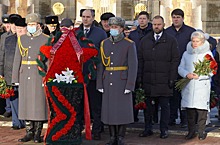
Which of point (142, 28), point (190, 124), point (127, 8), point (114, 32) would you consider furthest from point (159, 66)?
point (127, 8)

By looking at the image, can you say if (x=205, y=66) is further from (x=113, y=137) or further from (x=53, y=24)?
(x=53, y=24)

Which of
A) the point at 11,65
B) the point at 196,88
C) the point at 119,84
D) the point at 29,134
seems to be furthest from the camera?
the point at 11,65

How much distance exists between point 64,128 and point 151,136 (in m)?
2.04

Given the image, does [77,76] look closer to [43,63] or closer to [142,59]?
[43,63]

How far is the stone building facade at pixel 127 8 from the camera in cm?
2169

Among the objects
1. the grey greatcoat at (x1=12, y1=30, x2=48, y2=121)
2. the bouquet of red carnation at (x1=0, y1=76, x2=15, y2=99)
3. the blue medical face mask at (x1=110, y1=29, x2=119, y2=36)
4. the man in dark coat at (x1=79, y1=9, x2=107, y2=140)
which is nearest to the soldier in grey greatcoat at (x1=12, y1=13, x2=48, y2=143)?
the grey greatcoat at (x1=12, y1=30, x2=48, y2=121)

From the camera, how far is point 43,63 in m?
9.41

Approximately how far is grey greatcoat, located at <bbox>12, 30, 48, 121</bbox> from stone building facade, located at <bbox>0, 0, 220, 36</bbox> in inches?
487

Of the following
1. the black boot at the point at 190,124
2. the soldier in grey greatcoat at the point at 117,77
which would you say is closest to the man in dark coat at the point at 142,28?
the black boot at the point at 190,124

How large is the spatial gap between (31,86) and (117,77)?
1.36 m

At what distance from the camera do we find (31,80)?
380 inches

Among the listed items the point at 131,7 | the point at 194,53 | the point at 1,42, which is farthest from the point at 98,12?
the point at 194,53

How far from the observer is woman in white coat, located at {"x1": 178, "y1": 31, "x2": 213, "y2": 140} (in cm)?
1016

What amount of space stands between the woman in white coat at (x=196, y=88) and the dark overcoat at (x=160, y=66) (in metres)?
0.19
